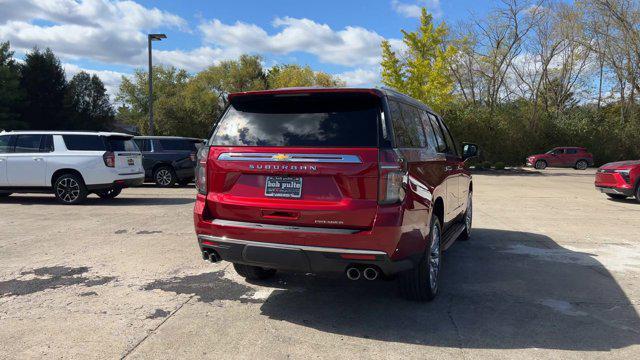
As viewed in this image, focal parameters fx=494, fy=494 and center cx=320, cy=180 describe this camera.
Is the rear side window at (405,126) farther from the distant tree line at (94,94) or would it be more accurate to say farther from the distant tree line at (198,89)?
the distant tree line at (94,94)

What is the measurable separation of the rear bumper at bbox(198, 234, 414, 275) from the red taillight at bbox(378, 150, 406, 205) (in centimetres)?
42

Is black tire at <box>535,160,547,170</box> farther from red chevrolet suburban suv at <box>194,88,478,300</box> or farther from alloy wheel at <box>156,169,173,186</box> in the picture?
red chevrolet suburban suv at <box>194,88,478,300</box>

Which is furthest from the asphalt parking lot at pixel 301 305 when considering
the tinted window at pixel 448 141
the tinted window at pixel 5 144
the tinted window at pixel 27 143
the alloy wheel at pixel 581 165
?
the alloy wheel at pixel 581 165

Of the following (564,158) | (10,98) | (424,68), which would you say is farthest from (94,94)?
(564,158)

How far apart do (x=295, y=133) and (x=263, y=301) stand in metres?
1.68

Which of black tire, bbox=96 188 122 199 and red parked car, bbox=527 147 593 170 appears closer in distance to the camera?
black tire, bbox=96 188 122 199

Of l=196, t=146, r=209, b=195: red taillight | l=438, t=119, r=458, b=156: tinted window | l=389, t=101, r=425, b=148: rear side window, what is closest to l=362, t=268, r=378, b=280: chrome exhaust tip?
l=389, t=101, r=425, b=148: rear side window

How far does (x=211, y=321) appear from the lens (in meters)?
4.12

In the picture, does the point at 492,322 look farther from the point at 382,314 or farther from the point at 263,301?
the point at 263,301

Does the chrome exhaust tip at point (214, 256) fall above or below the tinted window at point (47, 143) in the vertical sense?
below

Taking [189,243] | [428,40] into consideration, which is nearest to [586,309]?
[189,243]

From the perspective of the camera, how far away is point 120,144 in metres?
11.8

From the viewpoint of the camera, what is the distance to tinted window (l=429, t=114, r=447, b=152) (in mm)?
5734

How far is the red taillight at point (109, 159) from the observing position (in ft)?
37.1
